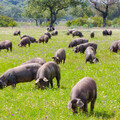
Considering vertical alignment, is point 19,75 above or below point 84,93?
below

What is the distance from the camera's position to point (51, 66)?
32.5 feet

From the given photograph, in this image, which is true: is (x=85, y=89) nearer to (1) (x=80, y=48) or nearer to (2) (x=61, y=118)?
(2) (x=61, y=118)

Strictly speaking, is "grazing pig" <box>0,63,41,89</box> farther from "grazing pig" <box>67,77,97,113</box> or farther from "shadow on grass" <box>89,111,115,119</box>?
"shadow on grass" <box>89,111,115,119</box>

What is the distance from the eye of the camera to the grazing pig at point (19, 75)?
9992 millimetres

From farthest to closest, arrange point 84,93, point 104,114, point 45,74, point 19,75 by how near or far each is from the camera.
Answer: point 19,75
point 45,74
point 104,114
point 84,93

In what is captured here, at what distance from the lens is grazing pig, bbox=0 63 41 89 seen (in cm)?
999

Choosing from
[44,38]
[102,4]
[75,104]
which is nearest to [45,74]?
[75,104]

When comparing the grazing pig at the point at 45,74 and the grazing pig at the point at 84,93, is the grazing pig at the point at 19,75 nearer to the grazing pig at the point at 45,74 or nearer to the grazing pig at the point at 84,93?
the grazing pig at the point at 45,74

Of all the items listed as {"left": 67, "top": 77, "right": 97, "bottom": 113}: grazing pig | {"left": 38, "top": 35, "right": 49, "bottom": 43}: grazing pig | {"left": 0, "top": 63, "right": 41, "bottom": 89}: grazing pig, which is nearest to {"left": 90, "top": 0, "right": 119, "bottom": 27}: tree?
{"left": 38, "top": 35, "right": 49, "bottom": 43}: grazing pig

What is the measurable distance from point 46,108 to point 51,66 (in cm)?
329

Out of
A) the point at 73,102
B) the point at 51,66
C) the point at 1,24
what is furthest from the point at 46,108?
the point at 1,24

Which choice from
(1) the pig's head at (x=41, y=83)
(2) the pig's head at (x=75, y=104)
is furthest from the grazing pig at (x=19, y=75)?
(2) the pig's head at (x=75, y=104)

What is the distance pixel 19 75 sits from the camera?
33.3 feet

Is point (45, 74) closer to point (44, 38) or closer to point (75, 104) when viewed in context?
point (75, 104)
